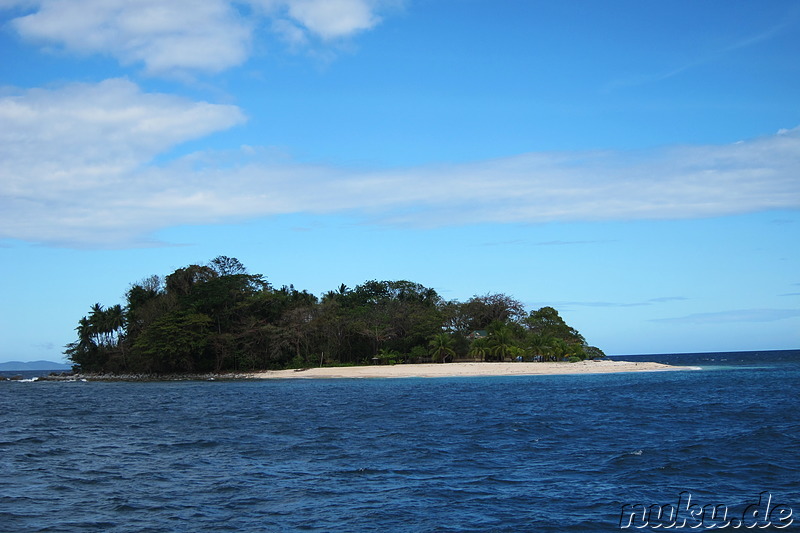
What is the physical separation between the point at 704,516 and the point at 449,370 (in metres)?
51.1

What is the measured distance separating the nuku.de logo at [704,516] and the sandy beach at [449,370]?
Result: 48.1 meters

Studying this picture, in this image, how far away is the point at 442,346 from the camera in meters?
72.2

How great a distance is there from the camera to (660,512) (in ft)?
43.2

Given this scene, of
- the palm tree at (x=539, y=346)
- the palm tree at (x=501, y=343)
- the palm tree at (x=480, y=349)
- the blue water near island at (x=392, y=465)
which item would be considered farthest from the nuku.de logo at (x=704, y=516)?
the palm tree at (x=539, y=346)

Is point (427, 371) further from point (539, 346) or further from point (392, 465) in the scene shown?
point (392, 465)

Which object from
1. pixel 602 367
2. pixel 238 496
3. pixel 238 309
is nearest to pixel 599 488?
pixel 238 496

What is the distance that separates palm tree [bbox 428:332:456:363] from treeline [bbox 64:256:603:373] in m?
0.11

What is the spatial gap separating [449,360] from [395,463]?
5644 centimetres

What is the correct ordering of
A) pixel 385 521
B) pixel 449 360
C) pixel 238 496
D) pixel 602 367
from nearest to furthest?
pixel 385 521, pixel 238 496, pixel 602 367, pixel 449 360

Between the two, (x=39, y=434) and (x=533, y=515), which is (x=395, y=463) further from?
(x=39, y=434)

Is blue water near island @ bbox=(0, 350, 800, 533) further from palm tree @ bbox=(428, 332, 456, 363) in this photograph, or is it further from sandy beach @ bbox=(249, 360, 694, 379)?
palm tree @ bbox=(428, 332, 456, 363)

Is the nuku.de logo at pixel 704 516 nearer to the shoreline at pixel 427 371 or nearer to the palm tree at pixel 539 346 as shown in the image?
the shoreline at pixel 427 371

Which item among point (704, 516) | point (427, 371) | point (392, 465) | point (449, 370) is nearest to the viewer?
point (704, 516)

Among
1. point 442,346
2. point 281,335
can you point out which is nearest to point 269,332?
point 281,335
